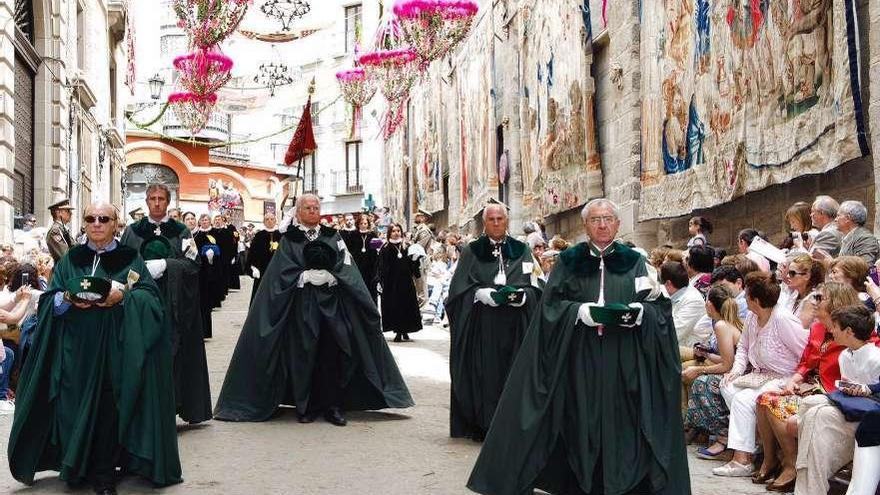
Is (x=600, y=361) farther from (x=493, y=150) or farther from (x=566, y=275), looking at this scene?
(x=493, y=150)

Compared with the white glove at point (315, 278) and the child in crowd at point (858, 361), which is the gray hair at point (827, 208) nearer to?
the child in crowd at point (858, 361)

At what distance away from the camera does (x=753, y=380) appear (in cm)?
735

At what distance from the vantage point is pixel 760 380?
7305 mm

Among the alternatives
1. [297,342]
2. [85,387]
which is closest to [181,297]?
[297,342]

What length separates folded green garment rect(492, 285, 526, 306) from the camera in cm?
831

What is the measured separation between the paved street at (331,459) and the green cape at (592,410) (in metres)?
0.84

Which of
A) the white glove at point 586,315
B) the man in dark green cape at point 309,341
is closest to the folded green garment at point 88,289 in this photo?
the white glove at point 586,315

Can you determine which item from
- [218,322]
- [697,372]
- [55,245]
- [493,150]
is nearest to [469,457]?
[697,372]

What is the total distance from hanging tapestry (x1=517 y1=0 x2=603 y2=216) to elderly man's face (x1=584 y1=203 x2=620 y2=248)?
37.4 ft

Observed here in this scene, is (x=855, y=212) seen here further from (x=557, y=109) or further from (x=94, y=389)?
(x=557, y=109)

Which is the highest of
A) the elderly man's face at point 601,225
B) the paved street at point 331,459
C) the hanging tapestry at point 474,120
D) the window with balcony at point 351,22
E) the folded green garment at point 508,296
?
the window with balcony at point 351,22

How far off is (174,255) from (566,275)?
366cm

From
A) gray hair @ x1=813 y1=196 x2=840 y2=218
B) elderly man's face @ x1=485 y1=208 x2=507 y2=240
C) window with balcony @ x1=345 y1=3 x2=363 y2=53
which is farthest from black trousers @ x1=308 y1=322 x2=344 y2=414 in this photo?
window with balcony @ x1=345 y1=3 x2=363 y2=53

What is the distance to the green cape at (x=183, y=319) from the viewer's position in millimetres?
8578
